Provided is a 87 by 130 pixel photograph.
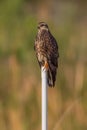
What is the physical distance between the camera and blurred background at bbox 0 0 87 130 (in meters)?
3.67

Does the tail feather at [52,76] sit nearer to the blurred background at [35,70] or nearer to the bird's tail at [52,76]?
the bird's tail at [52,76]

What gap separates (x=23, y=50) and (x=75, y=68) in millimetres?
285

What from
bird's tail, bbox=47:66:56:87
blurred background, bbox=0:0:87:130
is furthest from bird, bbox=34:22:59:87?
blurred background, bbox=0:0:87:130

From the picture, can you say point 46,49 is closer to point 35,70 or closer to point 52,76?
point 52,76

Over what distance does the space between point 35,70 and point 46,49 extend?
4.19 ft

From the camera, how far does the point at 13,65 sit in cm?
381

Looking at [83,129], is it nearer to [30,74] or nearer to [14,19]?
[30,74]

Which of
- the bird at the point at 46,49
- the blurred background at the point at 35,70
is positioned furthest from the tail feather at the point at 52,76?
the blurred background at the point at 35,70

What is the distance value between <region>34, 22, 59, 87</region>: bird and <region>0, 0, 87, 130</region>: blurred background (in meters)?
1.05

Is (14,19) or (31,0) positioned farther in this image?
(31,0)

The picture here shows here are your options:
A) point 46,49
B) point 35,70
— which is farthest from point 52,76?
point 35,70

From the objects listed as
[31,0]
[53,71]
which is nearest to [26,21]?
[31,0]

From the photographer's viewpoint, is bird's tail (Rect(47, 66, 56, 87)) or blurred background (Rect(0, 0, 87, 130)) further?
blurred background (Rect(0, 0, 87, 130))

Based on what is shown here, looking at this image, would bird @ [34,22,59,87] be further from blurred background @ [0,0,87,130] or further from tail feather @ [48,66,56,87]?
blurred background @ [0,0,87,130]
